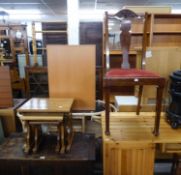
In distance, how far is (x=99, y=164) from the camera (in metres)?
1.98

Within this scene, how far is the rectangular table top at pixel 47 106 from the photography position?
163 centimetres

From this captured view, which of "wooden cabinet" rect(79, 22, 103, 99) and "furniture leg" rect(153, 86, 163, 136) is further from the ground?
"wooden cabinet" rect(79, 22, 103, 99)

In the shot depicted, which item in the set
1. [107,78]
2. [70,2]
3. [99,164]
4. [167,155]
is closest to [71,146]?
[99,164]

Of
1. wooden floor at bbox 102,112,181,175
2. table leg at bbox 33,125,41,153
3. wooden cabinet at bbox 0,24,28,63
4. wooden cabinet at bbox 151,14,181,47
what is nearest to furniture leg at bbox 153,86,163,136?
wooden floor at bbox 102,112,181,175

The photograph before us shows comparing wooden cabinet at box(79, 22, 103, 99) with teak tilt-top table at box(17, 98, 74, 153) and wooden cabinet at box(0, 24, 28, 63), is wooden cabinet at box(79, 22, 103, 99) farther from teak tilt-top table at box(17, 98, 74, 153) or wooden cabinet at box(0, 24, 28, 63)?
teak tilt-top table at box(17, 98, 74, 153)

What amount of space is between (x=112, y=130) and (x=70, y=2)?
6.71 ft

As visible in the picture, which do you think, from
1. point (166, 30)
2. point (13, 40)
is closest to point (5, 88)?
point (13, 40)

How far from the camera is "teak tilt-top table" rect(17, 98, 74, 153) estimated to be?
1631mm

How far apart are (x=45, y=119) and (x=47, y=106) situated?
0.14 meters

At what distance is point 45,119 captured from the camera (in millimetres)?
1632

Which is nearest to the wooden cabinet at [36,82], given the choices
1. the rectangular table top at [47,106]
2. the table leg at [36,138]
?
the rectangular table top at [47,106]

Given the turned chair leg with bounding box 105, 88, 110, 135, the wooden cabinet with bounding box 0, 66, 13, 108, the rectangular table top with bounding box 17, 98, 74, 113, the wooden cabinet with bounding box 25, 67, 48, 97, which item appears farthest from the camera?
the wooden cabinet with bounding box 25, 67, 48, 97

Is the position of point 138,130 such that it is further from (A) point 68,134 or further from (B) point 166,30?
(B) point 166,30

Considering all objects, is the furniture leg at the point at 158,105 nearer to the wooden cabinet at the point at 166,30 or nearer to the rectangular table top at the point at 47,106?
the rectangular table top at the point at 47,106
